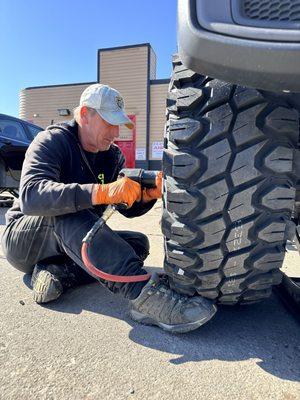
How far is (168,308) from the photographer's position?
1456 mm

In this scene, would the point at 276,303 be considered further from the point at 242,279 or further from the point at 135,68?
the point at 135,68

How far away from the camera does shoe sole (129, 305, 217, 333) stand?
141 cm

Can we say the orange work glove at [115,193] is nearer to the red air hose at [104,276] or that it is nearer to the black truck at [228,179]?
the red air hose at [104,276]

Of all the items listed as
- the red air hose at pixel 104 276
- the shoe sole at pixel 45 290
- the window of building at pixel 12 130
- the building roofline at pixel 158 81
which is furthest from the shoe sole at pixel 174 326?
the building roofline at pixel 158 81

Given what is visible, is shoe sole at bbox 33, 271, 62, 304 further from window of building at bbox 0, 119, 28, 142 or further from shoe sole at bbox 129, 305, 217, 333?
window of building at bbox 0, 119, 28, 142

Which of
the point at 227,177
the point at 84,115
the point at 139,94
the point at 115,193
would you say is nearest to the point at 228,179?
the point at 227,177

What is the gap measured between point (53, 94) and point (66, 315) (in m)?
14.1

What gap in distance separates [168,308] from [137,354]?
0.22m

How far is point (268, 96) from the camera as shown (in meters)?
1.10

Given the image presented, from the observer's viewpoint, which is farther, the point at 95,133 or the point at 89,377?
the point at 95,133

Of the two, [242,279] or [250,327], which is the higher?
[242,279]

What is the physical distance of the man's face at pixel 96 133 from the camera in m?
2.01

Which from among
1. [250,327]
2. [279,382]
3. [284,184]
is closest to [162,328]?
[250,327]

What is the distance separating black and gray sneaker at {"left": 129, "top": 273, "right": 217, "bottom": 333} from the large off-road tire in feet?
0.55
